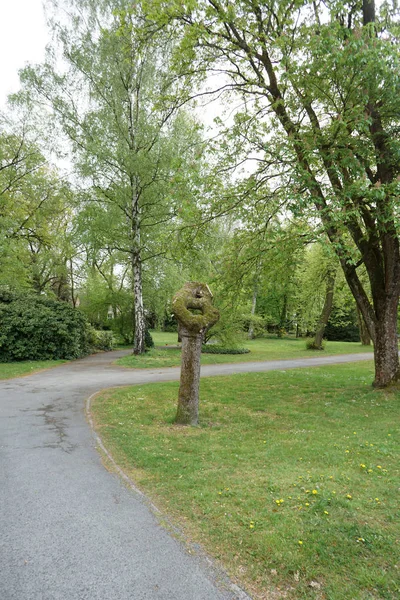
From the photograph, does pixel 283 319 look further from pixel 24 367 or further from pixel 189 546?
pixel 189 546

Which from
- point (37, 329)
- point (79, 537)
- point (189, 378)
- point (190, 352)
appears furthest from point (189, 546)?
point (37, 329)

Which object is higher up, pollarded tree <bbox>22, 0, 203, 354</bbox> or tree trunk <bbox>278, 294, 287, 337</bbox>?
pollarded tree <bbox>22, 0, 203, 354</bbox>

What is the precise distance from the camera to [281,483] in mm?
4312

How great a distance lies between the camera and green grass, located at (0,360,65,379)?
12891 mm

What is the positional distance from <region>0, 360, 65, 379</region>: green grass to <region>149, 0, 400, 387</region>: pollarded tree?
11158 millimetres

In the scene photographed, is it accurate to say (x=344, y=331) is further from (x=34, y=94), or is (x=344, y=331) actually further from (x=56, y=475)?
(x=56, y=475)

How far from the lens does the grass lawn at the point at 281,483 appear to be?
284 cm

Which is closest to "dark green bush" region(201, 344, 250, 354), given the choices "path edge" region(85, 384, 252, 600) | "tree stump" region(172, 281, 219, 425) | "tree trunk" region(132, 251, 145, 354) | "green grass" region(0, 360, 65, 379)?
"tree trunk" region(132, 251, 145, 354)

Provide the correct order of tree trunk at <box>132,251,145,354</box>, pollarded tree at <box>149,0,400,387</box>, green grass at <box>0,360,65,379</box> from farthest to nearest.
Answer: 1. tree trunk at <box>132,251,145,354</box>
2. green grass at <box>0,360,65,379</box>
3. pollarded tree at <box>149,0,400,387</box>

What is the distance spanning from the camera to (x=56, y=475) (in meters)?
4.59

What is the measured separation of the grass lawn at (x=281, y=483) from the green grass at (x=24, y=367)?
5.86m

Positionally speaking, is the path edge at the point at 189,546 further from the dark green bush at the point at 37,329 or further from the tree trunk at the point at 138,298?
the tree trunk at the point at 138,298

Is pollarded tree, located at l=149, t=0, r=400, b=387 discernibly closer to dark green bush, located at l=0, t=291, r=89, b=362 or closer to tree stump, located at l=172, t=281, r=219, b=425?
tree stump, located at l=172, t=281, r=219, b=425

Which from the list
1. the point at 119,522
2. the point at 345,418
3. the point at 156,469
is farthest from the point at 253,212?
the point at 119,522
